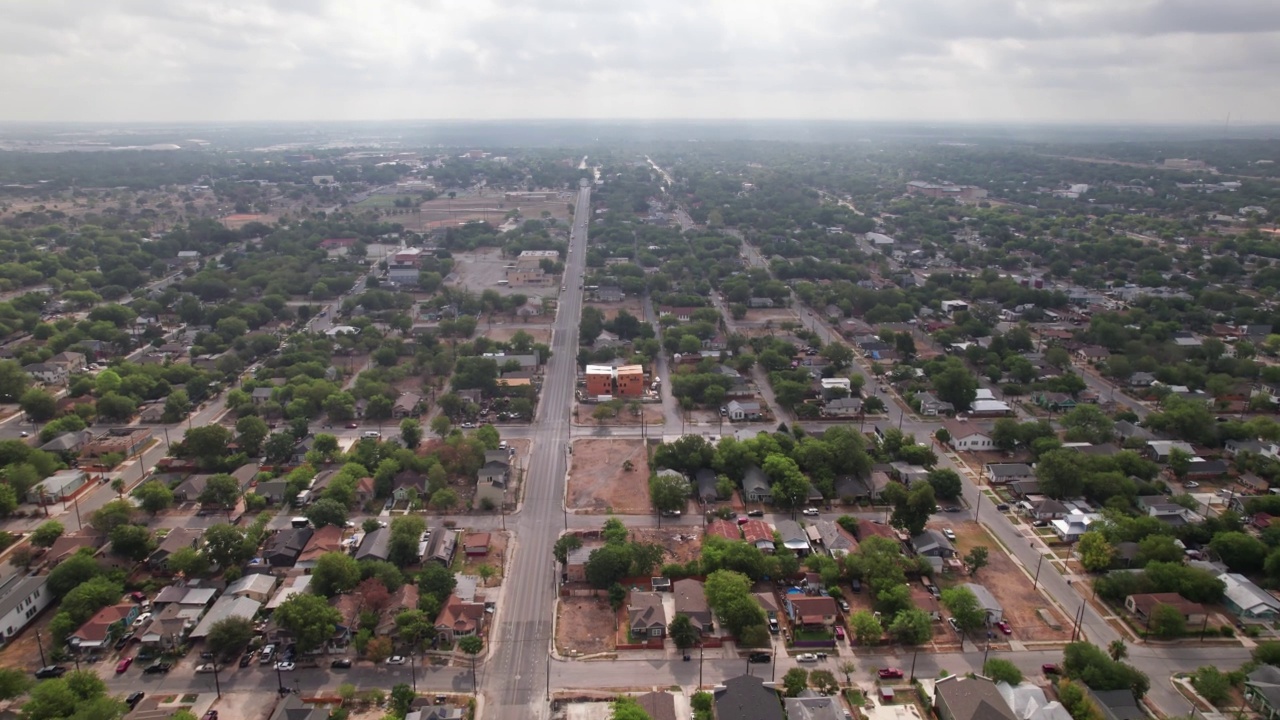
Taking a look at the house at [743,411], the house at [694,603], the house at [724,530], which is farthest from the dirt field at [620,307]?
the house at [694,603]

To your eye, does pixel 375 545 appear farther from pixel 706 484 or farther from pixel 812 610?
pixel 812 610

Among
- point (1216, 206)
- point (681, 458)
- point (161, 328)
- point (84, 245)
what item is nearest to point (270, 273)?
point (161, 328)

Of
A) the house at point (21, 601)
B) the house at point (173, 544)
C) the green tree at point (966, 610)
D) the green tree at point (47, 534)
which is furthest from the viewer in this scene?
the green tree at point (47, 534)

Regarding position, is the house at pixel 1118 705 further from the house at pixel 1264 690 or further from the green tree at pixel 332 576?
the green tree at pixel 332 576

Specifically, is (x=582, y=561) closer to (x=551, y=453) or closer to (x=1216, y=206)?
(x=551, y=453)

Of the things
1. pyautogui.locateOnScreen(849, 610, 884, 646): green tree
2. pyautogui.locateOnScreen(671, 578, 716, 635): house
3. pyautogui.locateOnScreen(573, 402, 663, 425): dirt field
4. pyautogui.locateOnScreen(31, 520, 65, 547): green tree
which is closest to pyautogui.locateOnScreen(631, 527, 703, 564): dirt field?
pyautogui.locateOnScreen(671, 578, 716, 635): house

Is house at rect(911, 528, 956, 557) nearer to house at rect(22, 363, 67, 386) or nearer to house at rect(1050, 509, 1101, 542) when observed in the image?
house at rect(1050, 509, 1101, 542)
